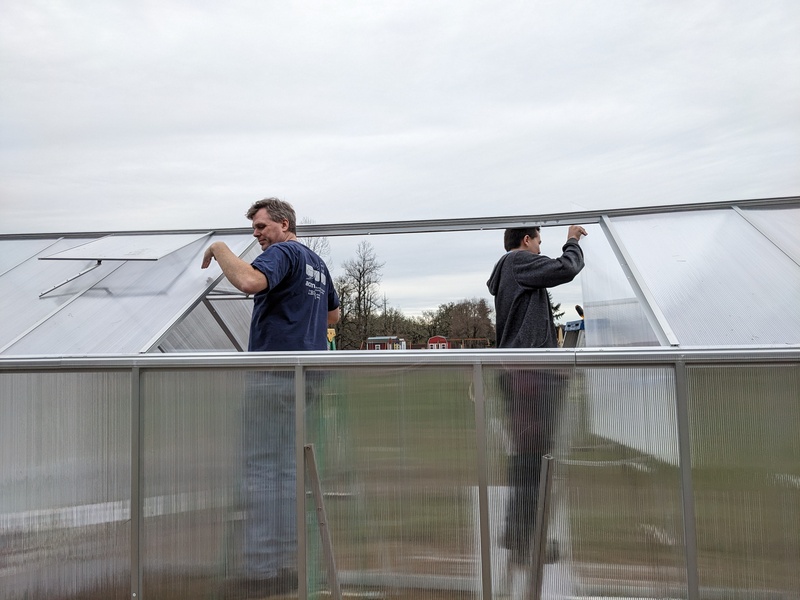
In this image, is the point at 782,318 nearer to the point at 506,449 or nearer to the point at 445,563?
the point at 506,449

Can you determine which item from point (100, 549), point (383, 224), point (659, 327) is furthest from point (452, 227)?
point (100, 549)

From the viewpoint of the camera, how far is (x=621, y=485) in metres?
3.30

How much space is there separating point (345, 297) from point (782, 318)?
6.93 m

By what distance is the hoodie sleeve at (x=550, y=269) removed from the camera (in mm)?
3795

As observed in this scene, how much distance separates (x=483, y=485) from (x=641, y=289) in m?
1.41

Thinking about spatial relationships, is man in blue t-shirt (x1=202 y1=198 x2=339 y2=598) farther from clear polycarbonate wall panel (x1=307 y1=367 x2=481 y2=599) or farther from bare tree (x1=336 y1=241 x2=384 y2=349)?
bare tree (x1=336 y1=241 x2=384 y2=349)

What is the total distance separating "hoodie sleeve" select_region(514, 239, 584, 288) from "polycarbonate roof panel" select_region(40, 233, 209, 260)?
2.42 m

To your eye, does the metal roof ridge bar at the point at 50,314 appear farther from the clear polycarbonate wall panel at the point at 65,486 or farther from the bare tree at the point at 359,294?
the bare tree at the point at 359,294

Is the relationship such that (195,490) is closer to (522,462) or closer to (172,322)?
(172,322)

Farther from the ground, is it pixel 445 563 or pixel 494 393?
pixel 494 393

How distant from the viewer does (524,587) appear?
132 inches

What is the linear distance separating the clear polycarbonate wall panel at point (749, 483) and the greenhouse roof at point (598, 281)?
24cm

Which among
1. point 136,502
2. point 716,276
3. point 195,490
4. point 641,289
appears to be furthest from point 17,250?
point 716,276

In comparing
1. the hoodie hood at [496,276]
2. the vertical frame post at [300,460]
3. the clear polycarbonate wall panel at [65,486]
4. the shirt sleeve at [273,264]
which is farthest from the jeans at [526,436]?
the clear polycarbonate wall panel at [65,486]
